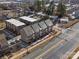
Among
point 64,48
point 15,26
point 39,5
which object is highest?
point 39,5

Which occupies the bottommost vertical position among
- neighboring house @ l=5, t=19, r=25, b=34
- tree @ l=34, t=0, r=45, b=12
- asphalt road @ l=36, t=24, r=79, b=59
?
asphalt road @ l=36, t=24, r=79, b=59

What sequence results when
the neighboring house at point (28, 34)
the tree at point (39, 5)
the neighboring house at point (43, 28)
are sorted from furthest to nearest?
1. the tree at point (39, 5)
2. the neighboring house at point (43, 28)
3. the neighboring house at point (28, 34)

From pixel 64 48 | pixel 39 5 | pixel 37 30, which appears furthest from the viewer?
pixel 39 5

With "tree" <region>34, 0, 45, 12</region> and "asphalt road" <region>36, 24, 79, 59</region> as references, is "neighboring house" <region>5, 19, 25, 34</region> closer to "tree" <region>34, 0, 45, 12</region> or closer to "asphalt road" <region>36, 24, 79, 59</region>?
"asphalt road" <region>36, 24, 79, 59</region>

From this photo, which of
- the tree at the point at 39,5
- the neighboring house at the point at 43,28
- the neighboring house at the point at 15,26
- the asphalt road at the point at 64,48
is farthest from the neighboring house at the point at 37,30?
the tree at the point at 39,5

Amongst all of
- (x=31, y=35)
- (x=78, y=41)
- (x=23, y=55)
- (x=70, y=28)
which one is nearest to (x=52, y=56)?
(x=23, y=55)

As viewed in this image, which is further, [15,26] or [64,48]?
[15,26]

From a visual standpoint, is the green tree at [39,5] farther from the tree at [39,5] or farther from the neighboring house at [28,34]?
the neighboring house at [28,34]

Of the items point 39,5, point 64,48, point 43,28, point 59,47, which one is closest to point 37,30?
point 43,28

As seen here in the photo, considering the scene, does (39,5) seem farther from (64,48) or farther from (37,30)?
(64,48)

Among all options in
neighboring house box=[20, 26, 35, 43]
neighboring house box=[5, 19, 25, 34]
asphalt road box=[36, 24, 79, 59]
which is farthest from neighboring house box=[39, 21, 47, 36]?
neighboring house box=[5, 19, 25, 34]

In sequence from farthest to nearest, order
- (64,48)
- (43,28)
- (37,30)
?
(43,28) → (37,30) → (64,48)

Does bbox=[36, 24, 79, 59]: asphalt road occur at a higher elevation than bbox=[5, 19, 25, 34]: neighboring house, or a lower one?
lower
